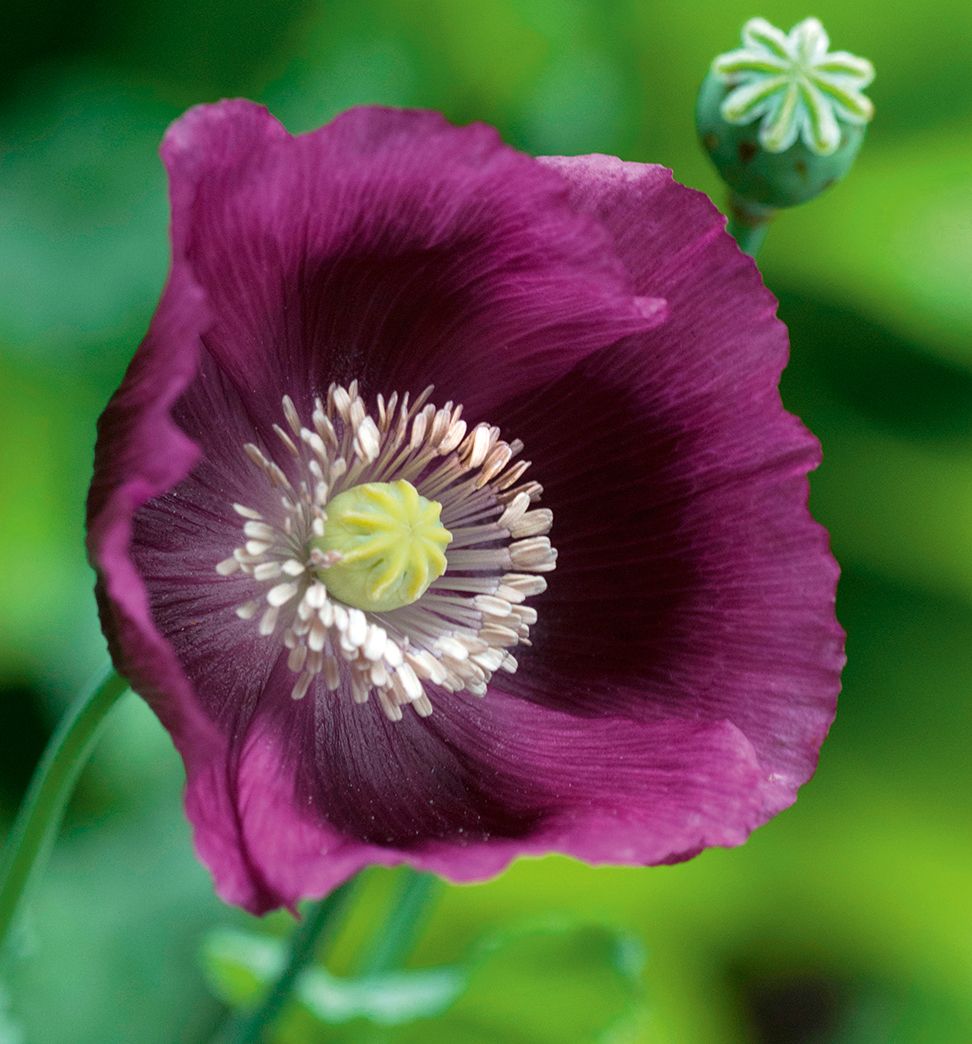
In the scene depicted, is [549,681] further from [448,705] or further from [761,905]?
[761,905]

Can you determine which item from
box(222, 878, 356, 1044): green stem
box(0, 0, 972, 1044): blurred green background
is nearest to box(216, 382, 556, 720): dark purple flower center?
box(222, 878, 356, 1044): green stem

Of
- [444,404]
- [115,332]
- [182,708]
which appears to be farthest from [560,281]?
[115,332]

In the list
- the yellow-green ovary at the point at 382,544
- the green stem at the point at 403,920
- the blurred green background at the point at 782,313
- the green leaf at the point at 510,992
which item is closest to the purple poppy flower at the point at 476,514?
the yellow-green ovary at the point at 382,544

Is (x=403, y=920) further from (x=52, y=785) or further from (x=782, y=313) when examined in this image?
(x=782, y=313)

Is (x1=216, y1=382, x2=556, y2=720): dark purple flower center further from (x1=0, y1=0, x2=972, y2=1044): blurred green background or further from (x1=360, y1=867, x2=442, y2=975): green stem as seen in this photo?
(x1=0, y1=0, x2=972, y2=1044): blurred green background

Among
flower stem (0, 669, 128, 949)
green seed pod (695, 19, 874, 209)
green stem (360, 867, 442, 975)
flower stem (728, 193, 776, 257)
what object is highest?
green seed pod (695, 19, 874, 209)

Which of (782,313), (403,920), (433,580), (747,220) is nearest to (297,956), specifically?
(403,920)

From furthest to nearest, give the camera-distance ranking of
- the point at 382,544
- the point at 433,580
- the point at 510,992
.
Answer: the point at 510,992, the point at 433,580, the point at 382,544
